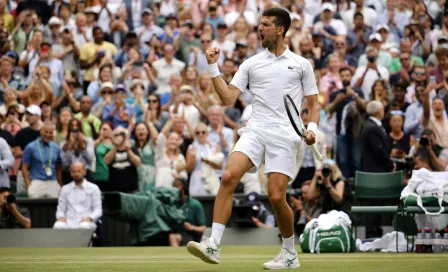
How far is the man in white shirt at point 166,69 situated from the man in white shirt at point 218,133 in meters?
2.19

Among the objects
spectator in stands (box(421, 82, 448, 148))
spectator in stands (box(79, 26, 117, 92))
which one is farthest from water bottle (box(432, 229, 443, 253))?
spectator in stands (box(79, 26, 117, 92))

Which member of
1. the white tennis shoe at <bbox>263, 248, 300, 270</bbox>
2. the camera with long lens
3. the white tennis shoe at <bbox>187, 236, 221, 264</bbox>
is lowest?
the camera with long lens

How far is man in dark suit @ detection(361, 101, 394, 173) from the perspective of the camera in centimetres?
1814

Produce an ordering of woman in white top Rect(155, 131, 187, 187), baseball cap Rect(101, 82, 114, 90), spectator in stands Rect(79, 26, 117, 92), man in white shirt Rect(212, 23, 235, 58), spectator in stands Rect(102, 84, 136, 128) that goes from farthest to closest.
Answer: man in white shirt Rect(212, 23, 235, 58)
spectator in stands Rect(79, 26, 117, 92)
baseball cap Rect(101, 82, 114, 90)
spectator in stands Rect(102, 84, 136, 128)
woman in white top Rect(155, 131, 187, 187)

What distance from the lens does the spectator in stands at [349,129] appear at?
1983 centimetres

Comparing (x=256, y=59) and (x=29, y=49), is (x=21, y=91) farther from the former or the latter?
(x=256, y=59)

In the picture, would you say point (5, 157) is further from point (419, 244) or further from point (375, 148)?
point (419, 244)

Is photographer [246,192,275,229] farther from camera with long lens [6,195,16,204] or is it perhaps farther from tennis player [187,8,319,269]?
tennis player [187,8,319,269]

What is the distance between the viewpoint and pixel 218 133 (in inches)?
782

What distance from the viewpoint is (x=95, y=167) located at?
758 inches

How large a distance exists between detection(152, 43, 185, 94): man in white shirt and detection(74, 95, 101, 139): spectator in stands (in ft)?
6.03

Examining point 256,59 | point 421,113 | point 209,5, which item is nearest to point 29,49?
point 209,5

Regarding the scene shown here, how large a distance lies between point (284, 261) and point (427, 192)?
4.53m

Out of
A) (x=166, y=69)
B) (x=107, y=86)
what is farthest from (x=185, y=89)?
(x=166, y=69)
